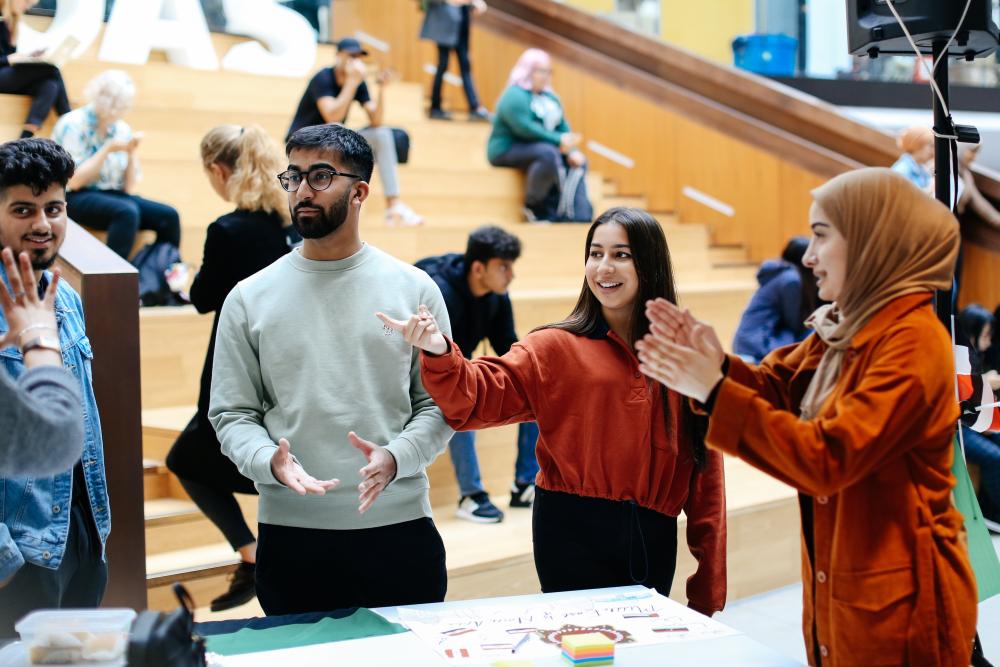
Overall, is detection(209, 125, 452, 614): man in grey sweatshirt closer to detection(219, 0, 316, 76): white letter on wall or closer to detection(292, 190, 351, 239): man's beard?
detection(292, 190, 351, 239): man's beard

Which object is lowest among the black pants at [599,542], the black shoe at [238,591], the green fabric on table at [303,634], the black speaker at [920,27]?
the black shoe at [238,591]

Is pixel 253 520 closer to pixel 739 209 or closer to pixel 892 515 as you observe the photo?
pixel 892 515

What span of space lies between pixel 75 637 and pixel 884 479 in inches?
48.9

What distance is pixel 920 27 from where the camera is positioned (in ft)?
8.62

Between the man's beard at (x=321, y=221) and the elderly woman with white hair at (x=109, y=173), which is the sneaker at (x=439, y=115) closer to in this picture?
the elderly woman with white hair at (x=109, y=173)

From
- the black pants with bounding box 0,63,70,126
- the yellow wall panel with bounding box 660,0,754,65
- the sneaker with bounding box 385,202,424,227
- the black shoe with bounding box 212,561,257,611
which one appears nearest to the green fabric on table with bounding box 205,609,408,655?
the black shoe with bounding box 212,561,257,611

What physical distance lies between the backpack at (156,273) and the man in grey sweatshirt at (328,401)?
236cm

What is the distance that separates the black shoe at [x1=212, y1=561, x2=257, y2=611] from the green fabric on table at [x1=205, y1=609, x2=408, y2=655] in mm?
1277

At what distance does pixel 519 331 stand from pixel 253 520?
168 cm

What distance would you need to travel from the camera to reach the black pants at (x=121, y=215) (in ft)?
14.6

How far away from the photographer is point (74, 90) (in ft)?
18.8

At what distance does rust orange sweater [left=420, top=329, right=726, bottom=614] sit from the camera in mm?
2172

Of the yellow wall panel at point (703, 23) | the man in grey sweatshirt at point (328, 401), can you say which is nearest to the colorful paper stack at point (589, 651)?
the man in grey sweatshirt at point (328, 401)

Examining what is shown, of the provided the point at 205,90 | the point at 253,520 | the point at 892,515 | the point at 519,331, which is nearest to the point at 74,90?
the point at 205,90
